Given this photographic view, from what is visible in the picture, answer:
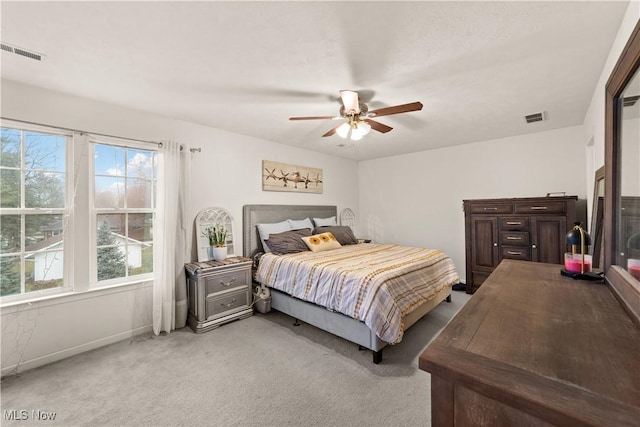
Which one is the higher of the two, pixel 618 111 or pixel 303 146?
pixel 303 146

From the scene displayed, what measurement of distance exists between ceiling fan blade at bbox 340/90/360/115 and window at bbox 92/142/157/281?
93.8 inches

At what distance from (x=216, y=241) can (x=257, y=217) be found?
77 centimetres

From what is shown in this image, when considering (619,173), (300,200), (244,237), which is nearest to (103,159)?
(244,237)

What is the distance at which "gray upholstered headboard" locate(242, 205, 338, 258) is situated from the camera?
12.9 feet

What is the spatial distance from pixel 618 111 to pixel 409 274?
196cm

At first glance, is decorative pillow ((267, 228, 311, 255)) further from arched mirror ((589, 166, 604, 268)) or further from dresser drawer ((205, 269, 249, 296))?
arched mirror ((589, 166, 604, 268))

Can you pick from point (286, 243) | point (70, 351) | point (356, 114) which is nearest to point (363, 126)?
point (356, 114)

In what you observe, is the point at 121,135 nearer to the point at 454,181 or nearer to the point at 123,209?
the point at 123,209

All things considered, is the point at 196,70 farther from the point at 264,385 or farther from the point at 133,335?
the point at 133,335

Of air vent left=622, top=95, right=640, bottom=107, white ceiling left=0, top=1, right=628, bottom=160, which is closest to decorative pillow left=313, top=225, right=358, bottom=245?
white ceiling left=0, top=1, right=628, bottom=160

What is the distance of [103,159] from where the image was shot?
287 cm

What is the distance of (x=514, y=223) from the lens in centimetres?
378

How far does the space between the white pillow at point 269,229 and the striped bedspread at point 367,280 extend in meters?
0.30

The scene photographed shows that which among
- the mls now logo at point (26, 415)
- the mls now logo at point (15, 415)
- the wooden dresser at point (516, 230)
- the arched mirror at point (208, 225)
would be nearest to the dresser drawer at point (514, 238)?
the wooden dresser at point (516, 230)
